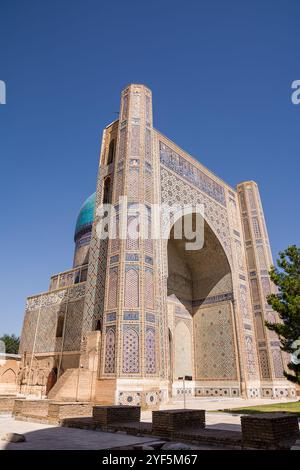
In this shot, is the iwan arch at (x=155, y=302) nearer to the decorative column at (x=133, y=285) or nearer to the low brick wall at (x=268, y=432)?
the decorative column at (x=133, y=285)

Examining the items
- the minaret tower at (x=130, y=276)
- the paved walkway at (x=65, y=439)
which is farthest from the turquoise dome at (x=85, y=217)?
the paved walkway at (x=65, y=439)

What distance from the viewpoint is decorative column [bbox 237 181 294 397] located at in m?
15.4

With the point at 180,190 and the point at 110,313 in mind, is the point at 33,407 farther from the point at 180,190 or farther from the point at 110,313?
the point at 180,190

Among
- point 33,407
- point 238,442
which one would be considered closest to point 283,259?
point 238,442

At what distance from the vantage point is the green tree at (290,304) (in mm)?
7723

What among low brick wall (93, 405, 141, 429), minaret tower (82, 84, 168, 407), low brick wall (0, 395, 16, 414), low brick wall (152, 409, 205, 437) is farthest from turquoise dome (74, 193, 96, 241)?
low brick wall (152, 409, 205, 437)

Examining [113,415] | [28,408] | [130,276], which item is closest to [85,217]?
[130,276]

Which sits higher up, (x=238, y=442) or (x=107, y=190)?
(x=107, y=190)

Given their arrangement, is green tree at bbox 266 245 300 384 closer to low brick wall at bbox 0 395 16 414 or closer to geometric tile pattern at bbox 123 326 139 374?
geometric tile pattern at bbox 123 326 139 374

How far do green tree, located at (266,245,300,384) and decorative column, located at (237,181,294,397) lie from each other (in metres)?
7.99

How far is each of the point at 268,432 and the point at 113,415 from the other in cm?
276

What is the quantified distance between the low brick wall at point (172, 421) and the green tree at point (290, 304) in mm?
3584

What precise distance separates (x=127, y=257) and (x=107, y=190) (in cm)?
380

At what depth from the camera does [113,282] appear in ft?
35.5
